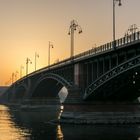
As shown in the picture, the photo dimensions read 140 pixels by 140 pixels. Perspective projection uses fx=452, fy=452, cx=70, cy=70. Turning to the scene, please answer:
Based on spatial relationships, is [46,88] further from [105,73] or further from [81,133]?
[81,133]

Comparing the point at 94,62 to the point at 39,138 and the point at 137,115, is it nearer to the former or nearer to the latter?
the point at 137,115

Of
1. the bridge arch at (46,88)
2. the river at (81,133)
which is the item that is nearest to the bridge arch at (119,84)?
the river at (81,133)

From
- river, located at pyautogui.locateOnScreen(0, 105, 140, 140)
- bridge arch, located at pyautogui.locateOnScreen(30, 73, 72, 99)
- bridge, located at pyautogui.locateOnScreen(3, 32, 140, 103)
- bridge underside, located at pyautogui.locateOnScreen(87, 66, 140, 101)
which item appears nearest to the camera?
river, located at pyautogui.locateOnScreen(0, 105, 140, 140)

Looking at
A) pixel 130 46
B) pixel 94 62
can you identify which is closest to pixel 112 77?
pixel 130 46

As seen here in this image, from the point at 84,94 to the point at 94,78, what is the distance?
361cm

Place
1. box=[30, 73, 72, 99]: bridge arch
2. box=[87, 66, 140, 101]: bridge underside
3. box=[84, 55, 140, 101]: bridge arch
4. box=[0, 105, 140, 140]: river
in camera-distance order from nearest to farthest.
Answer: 1. box=[0, 105, 140, 140]: river
2. box=[84, 55, 140, 101]: bridge arch
3. box=[87, 66, 140, 101]: bridge underside
4. box=[30, 73, 72, 99]: bridge arch

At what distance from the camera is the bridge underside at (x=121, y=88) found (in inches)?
2608

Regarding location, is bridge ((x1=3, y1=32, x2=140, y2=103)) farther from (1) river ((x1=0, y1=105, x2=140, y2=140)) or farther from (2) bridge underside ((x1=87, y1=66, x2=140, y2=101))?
(1) river ((x1=0, y1=105, x2=140, y2=140))

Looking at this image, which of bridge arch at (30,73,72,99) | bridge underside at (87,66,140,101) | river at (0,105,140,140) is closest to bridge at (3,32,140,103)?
bridge underside at (87,66,140,101)

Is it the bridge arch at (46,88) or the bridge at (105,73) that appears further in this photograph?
the bridge arch at (46,88)

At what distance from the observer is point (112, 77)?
213ft

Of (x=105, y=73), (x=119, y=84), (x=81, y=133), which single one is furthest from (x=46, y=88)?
(x=81, y=133)

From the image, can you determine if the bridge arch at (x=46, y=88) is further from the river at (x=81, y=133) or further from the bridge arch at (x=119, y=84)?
the river at (x=81, y=133)

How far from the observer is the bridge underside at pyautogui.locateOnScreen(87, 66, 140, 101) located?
6625cm
